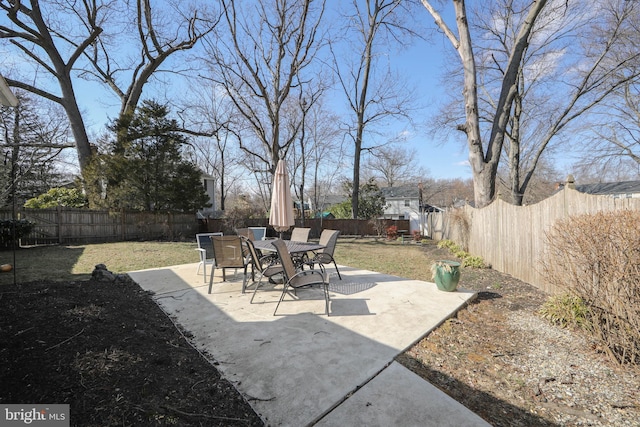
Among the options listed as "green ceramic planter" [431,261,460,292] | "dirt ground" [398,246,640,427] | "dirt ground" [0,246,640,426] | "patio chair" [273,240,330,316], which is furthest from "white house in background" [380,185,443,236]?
"dirt ground" [0,246,640,426]

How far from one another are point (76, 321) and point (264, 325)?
1.93 meters

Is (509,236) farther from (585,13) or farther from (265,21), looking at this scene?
(265,21)

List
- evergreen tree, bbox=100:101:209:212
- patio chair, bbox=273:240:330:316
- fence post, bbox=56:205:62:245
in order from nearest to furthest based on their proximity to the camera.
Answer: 1. patio chair, bbox=273:240:330:316
2. fence post, bbox=56:205:62:245
3. evergreen tree, bbox=100:101:209:212

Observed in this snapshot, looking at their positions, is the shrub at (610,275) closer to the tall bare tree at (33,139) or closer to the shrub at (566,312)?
the shrub at (566,312)

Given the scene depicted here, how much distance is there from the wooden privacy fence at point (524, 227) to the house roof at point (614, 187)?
2431cm

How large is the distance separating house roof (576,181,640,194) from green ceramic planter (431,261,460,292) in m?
27.9

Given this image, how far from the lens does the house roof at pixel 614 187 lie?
905 inches

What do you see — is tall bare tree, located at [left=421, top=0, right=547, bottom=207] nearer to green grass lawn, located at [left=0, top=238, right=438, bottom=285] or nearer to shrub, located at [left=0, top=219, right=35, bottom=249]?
green grass lawn, located at [left=0, top=238, right=438, bottom=285]

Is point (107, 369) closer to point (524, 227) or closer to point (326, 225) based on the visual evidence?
point (524, 227)

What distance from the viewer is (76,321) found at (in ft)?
9.45

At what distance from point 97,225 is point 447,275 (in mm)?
16014

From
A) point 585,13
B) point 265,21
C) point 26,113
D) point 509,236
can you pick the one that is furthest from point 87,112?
point 585,13

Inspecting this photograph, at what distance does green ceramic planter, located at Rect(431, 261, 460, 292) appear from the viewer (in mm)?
4723

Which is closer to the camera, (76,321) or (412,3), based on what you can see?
(76,321)
